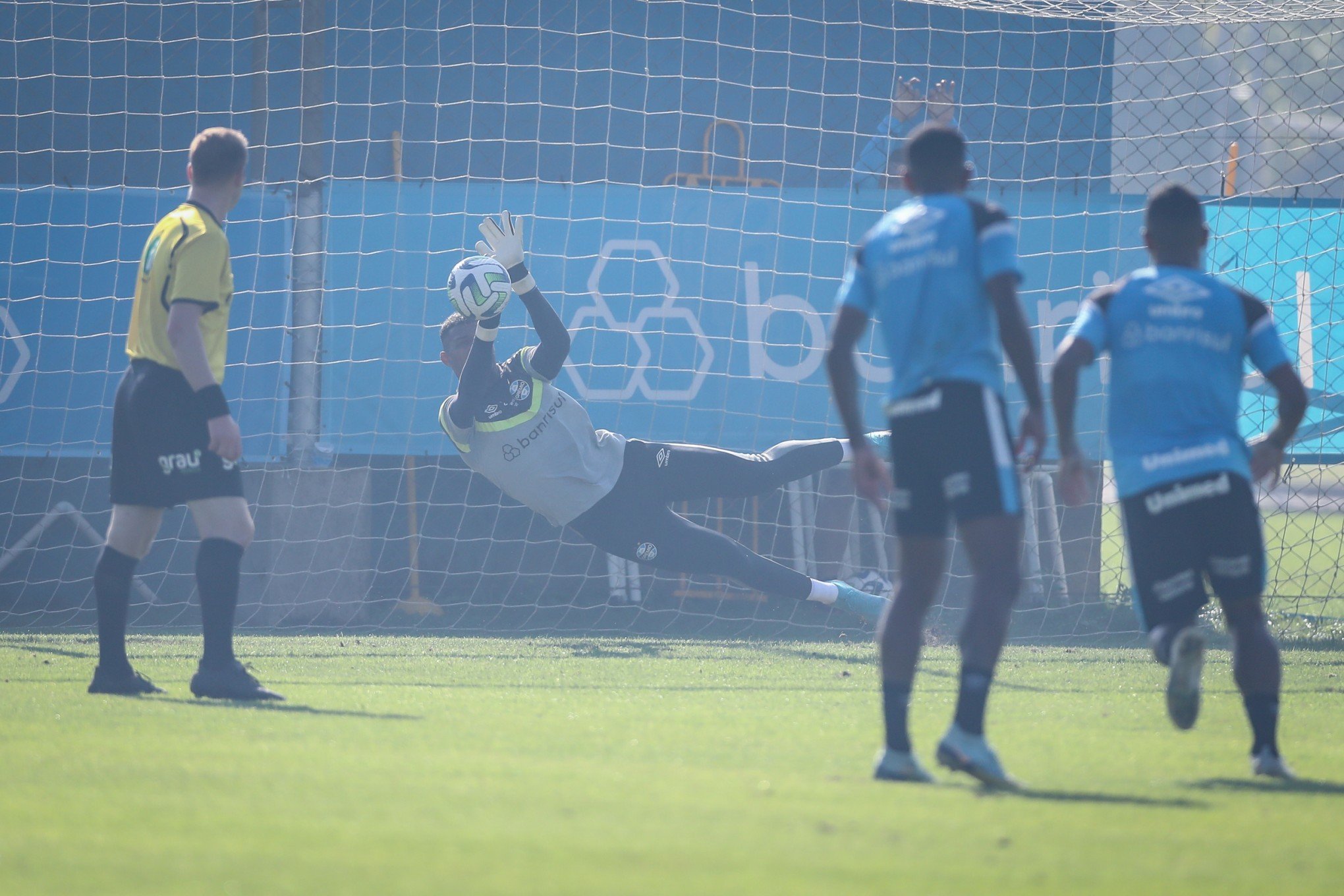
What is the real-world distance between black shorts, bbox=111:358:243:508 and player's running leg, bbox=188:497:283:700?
6cm

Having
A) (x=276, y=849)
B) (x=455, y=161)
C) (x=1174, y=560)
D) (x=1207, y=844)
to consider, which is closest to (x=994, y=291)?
(x=1174, y=560)

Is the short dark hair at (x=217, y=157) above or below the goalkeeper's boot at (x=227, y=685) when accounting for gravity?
above

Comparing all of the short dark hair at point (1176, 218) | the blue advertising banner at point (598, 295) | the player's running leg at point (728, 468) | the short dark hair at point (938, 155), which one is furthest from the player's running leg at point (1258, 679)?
the blue advertising banner at point (598, 295)

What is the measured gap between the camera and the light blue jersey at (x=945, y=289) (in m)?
3.43

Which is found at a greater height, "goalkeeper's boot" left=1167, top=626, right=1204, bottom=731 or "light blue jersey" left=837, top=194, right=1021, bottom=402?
"light blue jersey" left=837, top=194, right=1021, bottom=402

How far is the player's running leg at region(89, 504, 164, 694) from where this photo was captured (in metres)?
5.02

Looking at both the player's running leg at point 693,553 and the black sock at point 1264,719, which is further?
the player's running leg at point 693,553

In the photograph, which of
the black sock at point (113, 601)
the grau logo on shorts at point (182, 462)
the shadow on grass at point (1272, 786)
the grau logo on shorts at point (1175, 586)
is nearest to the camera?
the shadow on grass at point (1272, 786)

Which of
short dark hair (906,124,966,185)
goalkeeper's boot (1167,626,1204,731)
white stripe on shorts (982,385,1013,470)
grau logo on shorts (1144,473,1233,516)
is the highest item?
short dark hair (906,124,966,185)

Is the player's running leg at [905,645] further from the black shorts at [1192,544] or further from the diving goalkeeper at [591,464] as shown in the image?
the diving goalkeeper at [591,464]

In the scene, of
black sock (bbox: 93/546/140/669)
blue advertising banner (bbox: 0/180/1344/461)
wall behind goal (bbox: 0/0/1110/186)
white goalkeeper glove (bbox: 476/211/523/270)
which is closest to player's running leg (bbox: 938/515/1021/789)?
black sock (bbox: 93/546/140/669)

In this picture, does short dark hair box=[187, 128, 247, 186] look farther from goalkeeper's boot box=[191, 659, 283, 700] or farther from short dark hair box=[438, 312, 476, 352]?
short dark hair box=[438, 312, 476, 352]

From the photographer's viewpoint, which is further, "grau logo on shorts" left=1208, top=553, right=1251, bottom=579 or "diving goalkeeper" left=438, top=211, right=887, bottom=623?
"diving goalkeeper" left=438, top=211, right=887, bottom=623

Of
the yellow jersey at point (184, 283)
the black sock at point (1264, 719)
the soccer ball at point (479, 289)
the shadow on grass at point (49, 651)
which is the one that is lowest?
the shadow on grass at point (49, 651)
